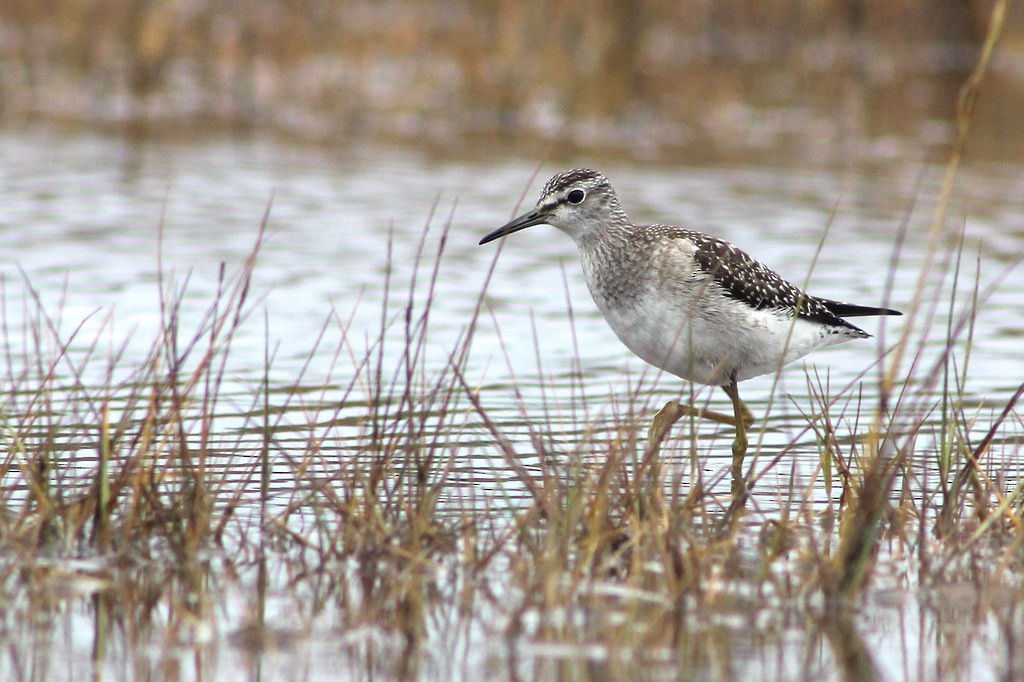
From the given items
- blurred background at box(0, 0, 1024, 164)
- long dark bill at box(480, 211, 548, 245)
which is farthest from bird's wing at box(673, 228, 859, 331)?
blurred background at box(0, 0, 1024, 164)

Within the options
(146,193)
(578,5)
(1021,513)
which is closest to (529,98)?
(578,5)

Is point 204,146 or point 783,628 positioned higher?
point 204,146

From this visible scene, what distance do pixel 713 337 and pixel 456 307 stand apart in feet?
12.2

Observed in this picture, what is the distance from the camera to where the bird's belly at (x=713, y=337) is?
7488 millimetres

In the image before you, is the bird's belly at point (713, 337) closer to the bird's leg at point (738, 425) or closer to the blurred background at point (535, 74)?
the bird's leg at point (738, 425)

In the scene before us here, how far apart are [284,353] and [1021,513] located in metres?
5.05

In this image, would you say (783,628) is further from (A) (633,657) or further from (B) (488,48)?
(B) (488,48)

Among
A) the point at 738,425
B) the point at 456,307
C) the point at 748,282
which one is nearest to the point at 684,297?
the point at 748,282

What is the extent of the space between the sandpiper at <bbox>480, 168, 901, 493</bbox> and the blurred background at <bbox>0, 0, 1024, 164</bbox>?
923cm

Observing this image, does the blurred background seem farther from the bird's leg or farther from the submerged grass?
the submerged grass

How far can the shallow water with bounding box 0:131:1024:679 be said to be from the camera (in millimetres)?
4879

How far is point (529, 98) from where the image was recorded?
67.4 feet

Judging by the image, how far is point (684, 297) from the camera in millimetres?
7531

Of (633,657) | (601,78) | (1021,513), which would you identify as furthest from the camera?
(601,78)
